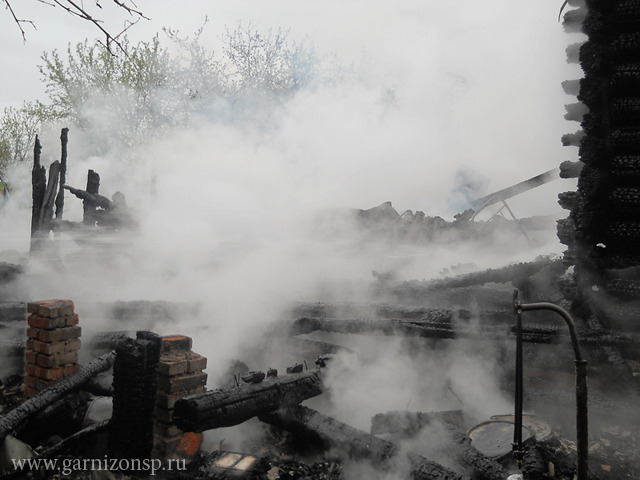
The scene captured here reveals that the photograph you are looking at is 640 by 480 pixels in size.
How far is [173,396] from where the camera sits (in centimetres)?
353

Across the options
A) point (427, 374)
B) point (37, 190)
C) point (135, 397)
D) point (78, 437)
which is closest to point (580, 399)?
point (427, 374)

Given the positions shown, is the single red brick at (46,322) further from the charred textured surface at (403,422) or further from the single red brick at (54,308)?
the charred textured surface at (403,422)

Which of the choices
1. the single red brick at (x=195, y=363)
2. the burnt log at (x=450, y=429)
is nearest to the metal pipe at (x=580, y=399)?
the burnt log at (x=450, y=429)

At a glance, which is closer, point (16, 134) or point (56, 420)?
point (56, 420)

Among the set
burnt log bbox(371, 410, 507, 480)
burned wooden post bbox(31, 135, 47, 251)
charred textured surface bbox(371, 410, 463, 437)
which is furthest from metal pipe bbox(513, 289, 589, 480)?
burned wooden post bbox(31, 135, 47, 251)

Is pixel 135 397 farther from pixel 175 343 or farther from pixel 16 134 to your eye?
pixel 16 134

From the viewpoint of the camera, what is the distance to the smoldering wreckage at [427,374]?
3.23 m

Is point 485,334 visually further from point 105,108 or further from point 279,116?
point 105,108

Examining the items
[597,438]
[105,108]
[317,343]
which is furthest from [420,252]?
[105,108]

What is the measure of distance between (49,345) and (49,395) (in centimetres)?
49

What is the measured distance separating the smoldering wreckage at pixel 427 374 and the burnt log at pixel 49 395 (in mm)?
14

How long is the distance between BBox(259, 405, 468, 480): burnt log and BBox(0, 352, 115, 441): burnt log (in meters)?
1.69

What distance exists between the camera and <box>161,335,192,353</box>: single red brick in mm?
3822

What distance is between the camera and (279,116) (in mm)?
13617
